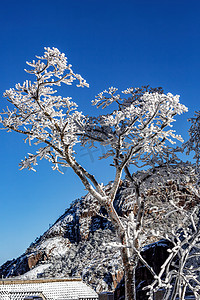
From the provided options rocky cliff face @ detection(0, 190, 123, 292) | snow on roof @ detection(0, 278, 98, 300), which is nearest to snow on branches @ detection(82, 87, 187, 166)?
snow on roof @ detection(0, 278, 98, 300)

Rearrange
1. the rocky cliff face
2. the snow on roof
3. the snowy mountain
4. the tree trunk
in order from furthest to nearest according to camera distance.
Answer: the rocky cliff face
the snowy mountain
the snow on roof
the tree trunk

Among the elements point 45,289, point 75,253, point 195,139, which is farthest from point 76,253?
point 195,139

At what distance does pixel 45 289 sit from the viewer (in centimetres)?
1738

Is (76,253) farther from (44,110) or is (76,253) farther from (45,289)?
(44,110)

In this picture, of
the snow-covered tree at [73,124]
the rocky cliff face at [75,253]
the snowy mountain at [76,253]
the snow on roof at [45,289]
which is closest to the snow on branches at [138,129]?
the snow-covered tree at [73,124]

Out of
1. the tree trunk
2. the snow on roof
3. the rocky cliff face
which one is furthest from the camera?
the rocky cliff face

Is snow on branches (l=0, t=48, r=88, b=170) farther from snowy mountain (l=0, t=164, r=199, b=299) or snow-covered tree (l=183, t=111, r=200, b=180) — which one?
snowy mountain (l=0, t=164, r=199, b=299)

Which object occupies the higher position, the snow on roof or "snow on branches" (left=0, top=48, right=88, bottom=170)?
"snow on branches" (left=0, top=48, right=88, bottom=170)

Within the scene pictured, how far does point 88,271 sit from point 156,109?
38.1 metres

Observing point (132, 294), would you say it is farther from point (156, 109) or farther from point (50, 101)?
point (50, 101)

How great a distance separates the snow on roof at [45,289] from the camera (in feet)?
54.1

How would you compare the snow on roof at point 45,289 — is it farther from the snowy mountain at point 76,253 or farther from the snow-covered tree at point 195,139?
the snowy mountain at point 76,253

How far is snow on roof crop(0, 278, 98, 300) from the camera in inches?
650

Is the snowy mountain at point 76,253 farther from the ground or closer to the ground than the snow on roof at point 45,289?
farther from the ground
